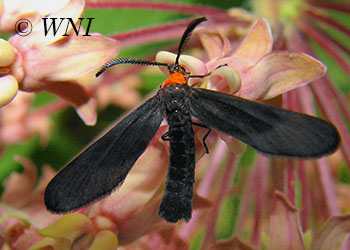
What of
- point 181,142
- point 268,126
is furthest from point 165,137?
point 268,126

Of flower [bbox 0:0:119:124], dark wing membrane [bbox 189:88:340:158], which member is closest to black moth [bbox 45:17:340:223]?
dark wing membrane [bbox 189:88:340:158]

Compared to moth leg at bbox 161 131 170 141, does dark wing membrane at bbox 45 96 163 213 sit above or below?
below

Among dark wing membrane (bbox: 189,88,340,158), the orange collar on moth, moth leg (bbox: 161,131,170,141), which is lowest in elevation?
moth leg (bbox: 161,131,170,141)

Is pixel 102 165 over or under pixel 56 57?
under

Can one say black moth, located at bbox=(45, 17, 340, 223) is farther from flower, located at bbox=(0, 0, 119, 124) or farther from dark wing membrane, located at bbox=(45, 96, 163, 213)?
flower, located at bbox=(0, 0, 119, 124)

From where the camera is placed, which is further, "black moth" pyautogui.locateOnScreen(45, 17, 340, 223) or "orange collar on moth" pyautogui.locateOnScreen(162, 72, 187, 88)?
"orange collar on moth" pyautogui.locateOnScreen(162, 72, 187, 88)

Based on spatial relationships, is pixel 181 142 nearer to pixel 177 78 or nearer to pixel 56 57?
pixel 177 78

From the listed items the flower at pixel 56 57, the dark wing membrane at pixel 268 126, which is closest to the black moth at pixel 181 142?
the dark wing membrane at pixel 268 126

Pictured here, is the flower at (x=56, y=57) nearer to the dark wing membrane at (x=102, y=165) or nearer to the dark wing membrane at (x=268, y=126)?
the dark wing membrane at (x=102, y=165)
